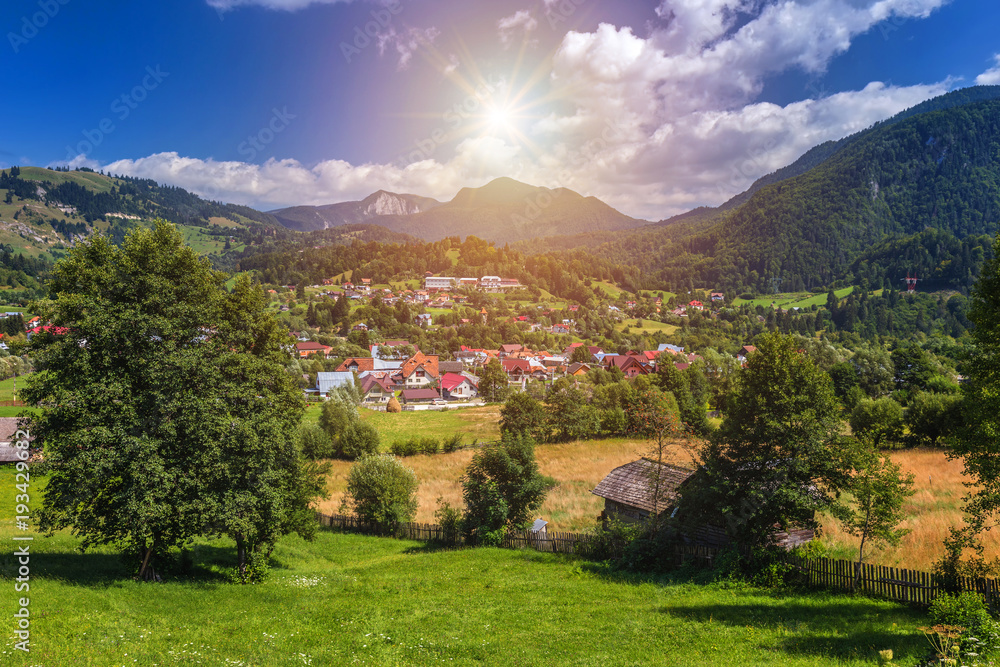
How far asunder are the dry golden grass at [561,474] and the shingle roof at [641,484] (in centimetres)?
Answer: 98

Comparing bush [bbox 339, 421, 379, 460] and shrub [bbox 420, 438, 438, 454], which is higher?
bush [bbox 339, 421, 379, 460]

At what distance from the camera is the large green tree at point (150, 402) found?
12.0 metres

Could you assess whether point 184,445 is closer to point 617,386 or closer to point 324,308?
point 617,386

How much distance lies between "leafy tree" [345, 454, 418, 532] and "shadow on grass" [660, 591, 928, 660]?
17100 mm

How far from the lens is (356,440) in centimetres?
4819

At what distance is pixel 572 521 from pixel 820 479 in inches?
537

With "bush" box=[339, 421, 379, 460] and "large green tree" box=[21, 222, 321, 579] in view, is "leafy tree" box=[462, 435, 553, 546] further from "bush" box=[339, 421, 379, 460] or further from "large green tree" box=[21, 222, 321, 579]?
"bush" box=[339, 421, 379, 460]

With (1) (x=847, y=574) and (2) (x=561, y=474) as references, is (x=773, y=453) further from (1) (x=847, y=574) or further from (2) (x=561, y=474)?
(2) (x=561, y=474)

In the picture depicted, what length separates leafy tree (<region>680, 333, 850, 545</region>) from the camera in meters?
15.2

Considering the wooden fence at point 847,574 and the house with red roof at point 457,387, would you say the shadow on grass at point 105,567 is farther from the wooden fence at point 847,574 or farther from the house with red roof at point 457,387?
the house with red roof at point 457,387

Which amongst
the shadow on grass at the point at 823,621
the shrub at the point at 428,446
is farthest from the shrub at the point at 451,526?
the shrub at the point at 428,446

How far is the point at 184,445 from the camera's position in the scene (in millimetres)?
13258

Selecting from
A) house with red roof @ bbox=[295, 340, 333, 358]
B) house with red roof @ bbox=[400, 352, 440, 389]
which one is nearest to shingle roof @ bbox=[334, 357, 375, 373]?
house with red roof @ bbox=[295, 340, 333, 358]

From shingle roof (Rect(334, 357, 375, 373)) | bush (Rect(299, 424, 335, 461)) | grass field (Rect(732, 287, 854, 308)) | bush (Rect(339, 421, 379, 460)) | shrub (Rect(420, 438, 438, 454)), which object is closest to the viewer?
bush (Rect(299, 424, 335, 461))
